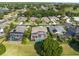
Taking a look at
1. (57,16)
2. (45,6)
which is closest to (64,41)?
(57,16)

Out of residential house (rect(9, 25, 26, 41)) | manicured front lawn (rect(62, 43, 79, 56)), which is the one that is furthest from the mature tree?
residential house (rect(9, 25, 26, 41))

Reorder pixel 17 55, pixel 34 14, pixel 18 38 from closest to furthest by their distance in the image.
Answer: pixel 17 55 → pixel 18 38 → pixel 34 14

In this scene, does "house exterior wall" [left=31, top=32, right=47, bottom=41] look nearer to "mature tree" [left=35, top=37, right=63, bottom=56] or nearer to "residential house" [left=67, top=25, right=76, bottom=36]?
"mature tree" [left=35, top=37, right=63, bottom=56]

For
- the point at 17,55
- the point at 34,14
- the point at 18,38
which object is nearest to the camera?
the point at 17,55

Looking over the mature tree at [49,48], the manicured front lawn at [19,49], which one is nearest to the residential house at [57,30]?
the mature tree at [49,48]

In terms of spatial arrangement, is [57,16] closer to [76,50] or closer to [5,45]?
[76,50]

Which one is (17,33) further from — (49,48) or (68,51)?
(68,51)

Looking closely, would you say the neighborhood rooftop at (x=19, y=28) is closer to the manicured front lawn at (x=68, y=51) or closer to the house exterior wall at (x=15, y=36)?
the house exterior wall at (x=15, y=36)
